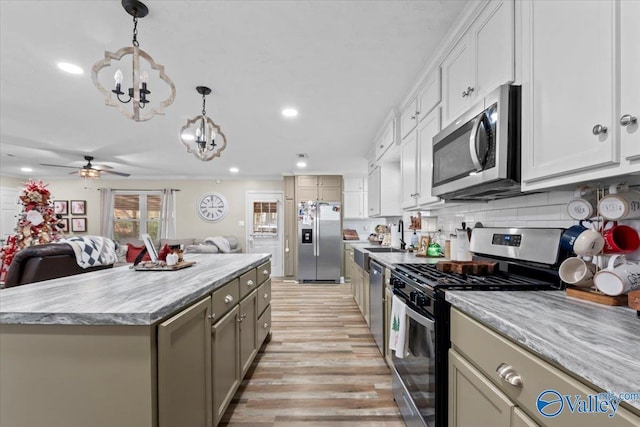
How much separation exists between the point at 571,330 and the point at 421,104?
1.92m

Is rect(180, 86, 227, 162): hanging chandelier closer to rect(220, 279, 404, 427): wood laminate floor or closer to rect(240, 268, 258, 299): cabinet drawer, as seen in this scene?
rect(240, 268, 258, 299): cabinet drawer

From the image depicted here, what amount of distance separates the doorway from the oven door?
206 inches

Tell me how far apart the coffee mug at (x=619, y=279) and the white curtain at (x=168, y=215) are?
24.0ft

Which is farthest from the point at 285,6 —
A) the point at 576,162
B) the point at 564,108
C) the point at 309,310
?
the point at 309,310

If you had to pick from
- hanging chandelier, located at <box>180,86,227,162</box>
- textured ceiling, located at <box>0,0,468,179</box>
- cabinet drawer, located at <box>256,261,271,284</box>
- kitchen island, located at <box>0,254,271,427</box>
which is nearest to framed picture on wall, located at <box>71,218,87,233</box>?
textured ceiling, located at <box>0,0,468,179</box>

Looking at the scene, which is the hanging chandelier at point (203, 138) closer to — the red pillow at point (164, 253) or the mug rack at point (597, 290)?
the red pillow at point (164, 253)

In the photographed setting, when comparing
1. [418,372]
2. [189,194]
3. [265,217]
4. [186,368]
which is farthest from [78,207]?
[418,372]

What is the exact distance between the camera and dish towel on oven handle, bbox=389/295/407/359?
5.10 ft

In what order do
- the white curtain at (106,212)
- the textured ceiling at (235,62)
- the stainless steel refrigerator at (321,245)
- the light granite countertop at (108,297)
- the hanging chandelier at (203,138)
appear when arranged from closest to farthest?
1. the light granite countertop at (108,297)
2. the textured ceiling at (235,62)
3. the hanging chandelier at (203,138)
4. the stainless steel refrigerator at (321,245)
5. the white curtain at (106,212)

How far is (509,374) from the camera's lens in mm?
797

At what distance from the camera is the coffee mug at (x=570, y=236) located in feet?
3.85

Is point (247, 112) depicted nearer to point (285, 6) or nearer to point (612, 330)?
point (285, 6)

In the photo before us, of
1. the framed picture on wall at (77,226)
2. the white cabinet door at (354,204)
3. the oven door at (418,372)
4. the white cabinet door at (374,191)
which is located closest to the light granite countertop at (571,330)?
the oven door at (418,372)

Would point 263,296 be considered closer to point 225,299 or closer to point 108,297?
point 225,299
